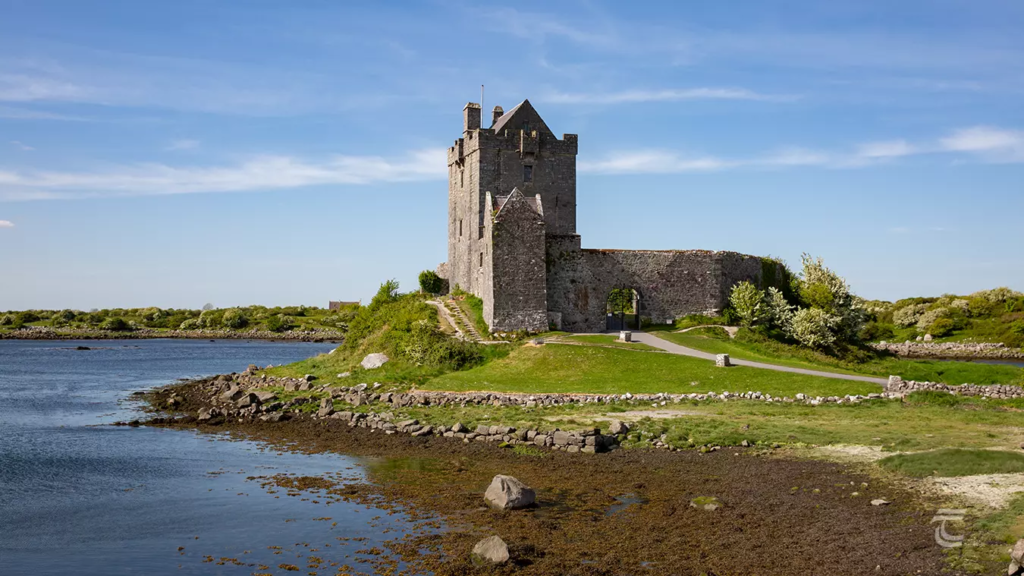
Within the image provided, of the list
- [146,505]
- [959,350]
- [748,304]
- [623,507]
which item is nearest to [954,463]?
[623,507]

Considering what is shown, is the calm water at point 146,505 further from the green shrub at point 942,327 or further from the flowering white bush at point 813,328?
the green shrub at point 942,327

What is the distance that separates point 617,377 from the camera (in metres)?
35.2

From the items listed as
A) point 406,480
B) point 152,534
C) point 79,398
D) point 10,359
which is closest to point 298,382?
point 79,398

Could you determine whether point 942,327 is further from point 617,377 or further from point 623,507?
point 623,507

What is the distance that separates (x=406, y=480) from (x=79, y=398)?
3033 cm

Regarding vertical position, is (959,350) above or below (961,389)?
below

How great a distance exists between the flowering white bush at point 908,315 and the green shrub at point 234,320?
89.9 metres

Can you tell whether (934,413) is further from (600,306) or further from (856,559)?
(600,306)

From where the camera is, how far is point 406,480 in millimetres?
22453

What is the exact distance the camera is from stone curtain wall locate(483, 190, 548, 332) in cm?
4338

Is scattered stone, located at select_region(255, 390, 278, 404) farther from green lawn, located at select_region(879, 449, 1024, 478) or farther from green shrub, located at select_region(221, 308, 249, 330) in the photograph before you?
green shrub, located at select_region(221, 308, 249, 330)

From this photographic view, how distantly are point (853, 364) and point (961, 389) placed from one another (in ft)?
29.3

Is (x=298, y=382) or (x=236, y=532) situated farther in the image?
(x=298, y=382)

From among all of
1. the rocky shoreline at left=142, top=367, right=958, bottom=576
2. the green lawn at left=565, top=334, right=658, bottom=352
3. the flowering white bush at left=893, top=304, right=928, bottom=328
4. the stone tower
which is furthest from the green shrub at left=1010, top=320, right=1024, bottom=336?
the rocky shoreline at left=142, top=367, right=958, bottom=576
